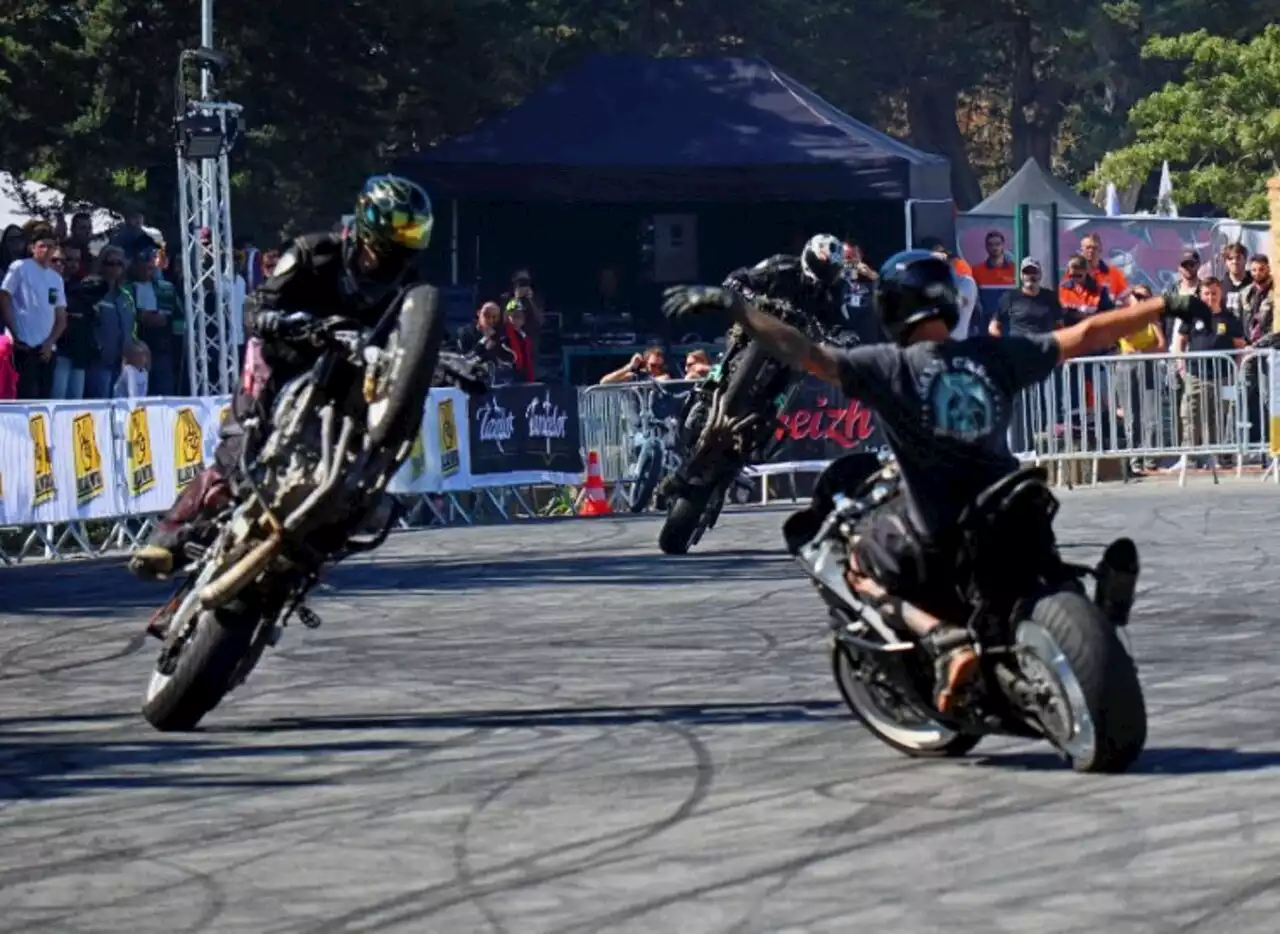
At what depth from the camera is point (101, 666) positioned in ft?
41.3

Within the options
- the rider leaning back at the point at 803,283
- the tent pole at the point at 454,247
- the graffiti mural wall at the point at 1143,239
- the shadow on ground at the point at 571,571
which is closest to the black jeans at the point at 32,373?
the shadow on ground at the point at 571,571

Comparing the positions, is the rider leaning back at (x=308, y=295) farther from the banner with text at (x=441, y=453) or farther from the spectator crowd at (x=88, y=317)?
the banner with text at (x=441, y=453)

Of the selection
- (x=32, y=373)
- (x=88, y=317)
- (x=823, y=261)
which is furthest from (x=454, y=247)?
(x=823, y=261)

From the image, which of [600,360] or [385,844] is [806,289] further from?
[600,360]

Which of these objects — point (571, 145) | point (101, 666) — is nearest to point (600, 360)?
point (571, 145)

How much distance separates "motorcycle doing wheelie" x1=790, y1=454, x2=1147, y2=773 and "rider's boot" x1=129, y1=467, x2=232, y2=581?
2630mm

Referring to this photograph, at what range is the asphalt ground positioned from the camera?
669cm

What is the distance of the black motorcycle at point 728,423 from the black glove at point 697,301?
9086 millimetres

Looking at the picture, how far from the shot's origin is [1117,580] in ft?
27.0

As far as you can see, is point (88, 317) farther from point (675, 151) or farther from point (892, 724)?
point (892, 724)

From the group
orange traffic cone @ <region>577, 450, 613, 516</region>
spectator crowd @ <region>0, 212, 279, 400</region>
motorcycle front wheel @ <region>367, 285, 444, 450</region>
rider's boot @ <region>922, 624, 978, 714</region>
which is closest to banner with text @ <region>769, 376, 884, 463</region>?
orange traffic cone @ <region>577, 450, 613, 516</region>

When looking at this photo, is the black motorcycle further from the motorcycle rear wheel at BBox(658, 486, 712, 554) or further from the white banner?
the white banner

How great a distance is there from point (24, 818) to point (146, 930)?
1.81 metres

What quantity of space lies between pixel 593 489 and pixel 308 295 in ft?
50.2
